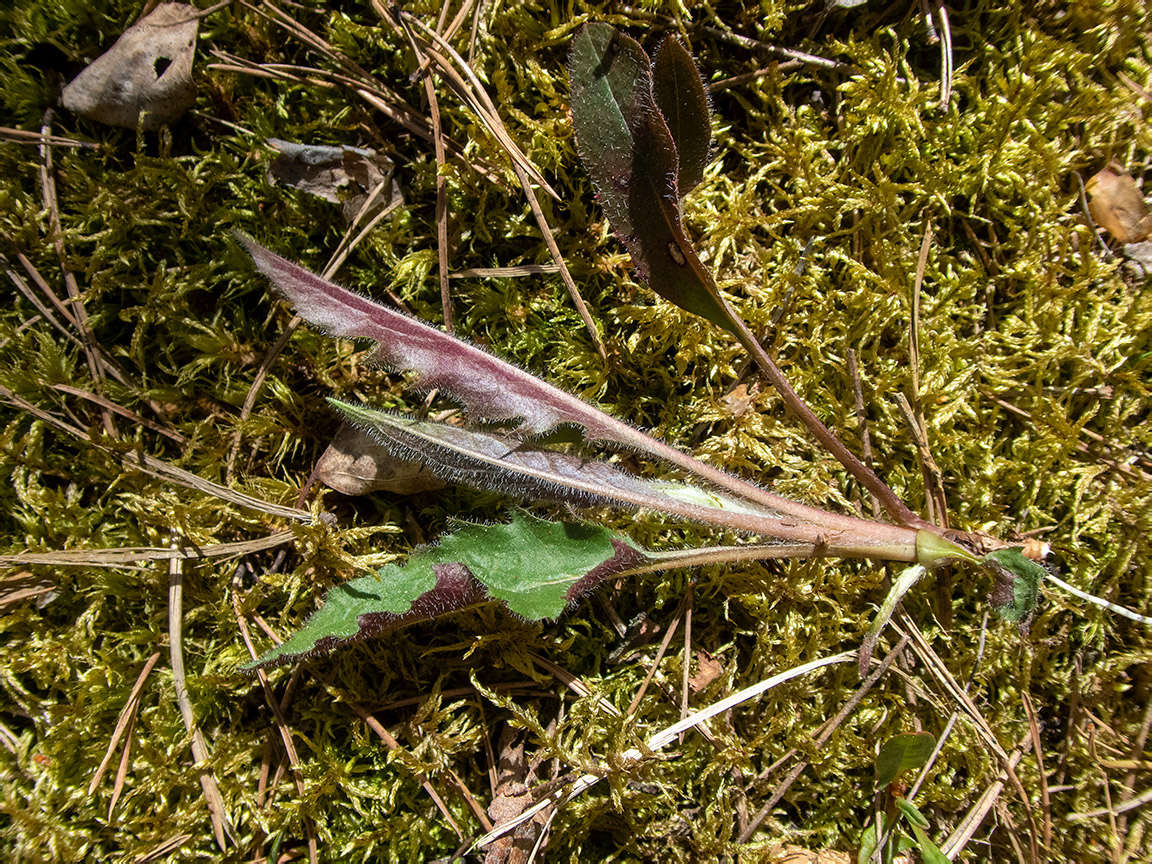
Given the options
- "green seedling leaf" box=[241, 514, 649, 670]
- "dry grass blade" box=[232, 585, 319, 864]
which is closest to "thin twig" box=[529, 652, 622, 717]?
"green seedling leaf" box=[241, 514, 649, 670]

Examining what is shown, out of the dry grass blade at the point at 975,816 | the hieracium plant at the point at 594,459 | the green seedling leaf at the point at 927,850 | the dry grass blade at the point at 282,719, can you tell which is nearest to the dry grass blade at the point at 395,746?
the dry grass blade at the point at 282,719

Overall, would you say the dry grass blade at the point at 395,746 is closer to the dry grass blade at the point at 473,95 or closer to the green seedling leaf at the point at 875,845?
the green seedling leaf at the point at 875,845

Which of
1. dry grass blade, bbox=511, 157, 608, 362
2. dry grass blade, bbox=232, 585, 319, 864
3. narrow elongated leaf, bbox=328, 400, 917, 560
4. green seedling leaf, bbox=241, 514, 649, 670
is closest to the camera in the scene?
green seedling leaf, bbox=241, 514, 649, 670

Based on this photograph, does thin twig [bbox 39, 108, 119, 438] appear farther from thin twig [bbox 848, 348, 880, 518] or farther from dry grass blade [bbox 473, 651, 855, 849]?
thin twig [bbox 848, 348, 880, 518]

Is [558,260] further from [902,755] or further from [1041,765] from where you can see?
[1041,765]

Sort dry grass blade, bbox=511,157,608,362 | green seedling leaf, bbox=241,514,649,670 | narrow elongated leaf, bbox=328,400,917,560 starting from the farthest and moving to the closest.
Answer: dry grass blade, bbox=511,157,608,362, narrow elongated leaf, bbox=328,400,917,560, green seedling leaf, bbox=241,514,649,670

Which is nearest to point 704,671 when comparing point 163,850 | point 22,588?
point 163,850

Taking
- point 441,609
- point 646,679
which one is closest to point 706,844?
point 646,679
